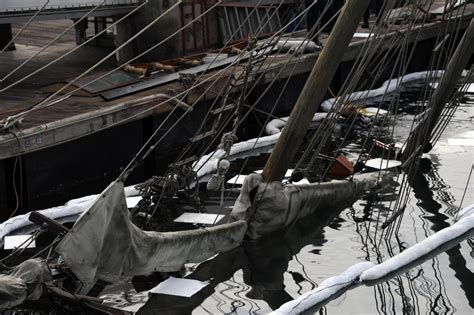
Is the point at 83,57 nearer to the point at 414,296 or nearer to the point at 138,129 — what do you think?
the point at 138,129

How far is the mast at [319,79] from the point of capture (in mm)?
16375

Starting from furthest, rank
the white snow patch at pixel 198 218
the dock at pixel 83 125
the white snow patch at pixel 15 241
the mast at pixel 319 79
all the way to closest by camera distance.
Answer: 1. the dock at pixel 83 125
2. the white snow patch at pixel 198 218
3. the white snow patch at pixel 15 241
4. the mast at pixel 319 79

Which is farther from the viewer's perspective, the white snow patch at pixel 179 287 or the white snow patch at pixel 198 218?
the white snow patch at pixel 198 218

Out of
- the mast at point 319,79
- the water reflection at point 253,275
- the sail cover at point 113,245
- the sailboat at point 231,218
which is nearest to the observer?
the sail cover at point 113,245

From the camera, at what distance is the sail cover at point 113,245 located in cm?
1307

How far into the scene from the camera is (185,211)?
68.0 feet

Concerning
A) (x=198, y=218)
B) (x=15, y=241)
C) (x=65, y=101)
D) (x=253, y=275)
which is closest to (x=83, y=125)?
(x=65, y=101)

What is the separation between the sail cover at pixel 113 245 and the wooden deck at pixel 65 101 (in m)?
6.13

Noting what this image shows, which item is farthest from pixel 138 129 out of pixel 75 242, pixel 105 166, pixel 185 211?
pixel 75 242

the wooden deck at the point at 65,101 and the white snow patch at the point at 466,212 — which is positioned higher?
the wooden deck at the point at 65,101

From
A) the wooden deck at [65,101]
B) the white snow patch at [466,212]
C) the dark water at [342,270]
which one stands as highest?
the wooden deck at [65,101]

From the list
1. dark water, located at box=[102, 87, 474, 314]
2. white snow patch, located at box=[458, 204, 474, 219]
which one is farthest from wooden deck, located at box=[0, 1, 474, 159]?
white snow patch, located at box=[458, 204, 474, 219]

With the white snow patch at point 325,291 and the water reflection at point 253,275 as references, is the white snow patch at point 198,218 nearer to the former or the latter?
the water reflection at point 253,275

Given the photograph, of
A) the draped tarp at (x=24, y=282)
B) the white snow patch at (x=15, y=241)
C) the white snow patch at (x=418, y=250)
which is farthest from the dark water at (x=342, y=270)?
the white snow patch at (x=15, y=241)
